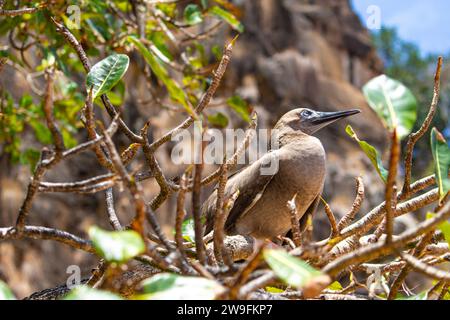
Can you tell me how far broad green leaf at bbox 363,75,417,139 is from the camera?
1.28 m

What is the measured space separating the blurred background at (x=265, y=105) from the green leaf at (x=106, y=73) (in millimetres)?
5571

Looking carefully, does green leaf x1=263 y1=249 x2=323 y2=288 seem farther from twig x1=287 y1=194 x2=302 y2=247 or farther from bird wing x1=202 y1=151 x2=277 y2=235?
bird wing x1=202 y1=151 x2=277 y2=235

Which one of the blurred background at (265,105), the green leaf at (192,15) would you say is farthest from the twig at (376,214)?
the blurred background at (265,105)

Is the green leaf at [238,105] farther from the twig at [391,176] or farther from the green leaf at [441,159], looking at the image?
the twig at [391,176]

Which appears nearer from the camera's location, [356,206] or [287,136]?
[356,206]

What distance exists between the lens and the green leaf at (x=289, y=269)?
3.56 ft

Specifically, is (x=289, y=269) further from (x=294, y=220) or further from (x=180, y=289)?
(x=294, y=220)

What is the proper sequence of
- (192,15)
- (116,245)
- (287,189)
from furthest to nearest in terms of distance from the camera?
(192,15) < (287,189) < (116,245)

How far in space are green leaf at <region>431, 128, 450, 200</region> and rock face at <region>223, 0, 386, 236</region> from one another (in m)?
9.35

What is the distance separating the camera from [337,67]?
13219mm

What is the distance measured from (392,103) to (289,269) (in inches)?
18.2

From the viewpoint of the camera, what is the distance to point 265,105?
11.6 m

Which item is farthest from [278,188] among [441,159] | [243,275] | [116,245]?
[116,245]
